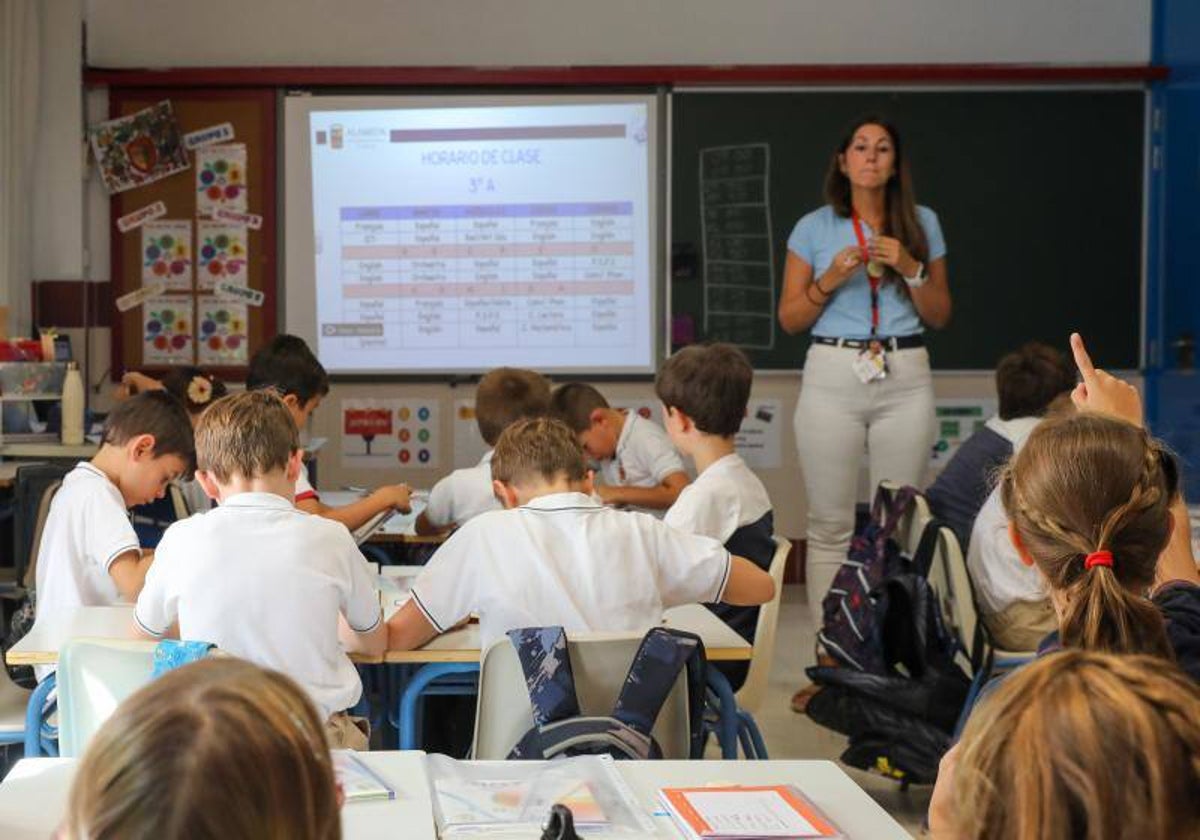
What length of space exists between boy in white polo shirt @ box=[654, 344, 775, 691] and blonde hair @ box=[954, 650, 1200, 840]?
8.17ft

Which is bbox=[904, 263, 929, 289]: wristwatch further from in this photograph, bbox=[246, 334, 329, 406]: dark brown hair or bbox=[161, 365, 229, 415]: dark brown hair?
bbox=[161, 365, 229, 415]: dark brown hair

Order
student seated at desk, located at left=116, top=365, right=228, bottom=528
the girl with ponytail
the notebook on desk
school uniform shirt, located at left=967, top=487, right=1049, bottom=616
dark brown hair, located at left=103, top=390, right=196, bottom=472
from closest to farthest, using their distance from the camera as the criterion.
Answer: the girl with ponytail
dark brown hair, located at left=103, top=390, right=196, bottom=472
school uniform shirt, located at left=967, top=487, right=1049, bottom=616
the notebook on desk
student seated at desk, located at left=116, top=365, right=228, bottom=528

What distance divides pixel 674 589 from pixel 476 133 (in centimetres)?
414

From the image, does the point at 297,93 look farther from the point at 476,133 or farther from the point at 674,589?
the point at 674,589

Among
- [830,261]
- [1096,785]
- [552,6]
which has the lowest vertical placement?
[1096,785]

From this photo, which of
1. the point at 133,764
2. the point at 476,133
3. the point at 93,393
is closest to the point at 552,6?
the point at 476,133

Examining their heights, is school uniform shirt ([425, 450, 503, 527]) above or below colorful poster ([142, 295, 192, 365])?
below

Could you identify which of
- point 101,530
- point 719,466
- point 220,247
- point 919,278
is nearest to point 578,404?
point 919,278

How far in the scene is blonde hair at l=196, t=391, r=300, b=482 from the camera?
2.92 m

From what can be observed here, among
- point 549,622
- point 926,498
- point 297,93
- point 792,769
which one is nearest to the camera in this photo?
point 792,769

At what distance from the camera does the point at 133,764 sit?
1067mm

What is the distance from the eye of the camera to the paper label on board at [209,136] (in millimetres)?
6777

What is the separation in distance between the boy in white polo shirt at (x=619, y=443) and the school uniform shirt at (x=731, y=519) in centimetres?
126

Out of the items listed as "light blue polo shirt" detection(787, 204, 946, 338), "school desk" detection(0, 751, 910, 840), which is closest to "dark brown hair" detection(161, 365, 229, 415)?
"light blue polo shirt" detection(787, 204, 946, 338)
